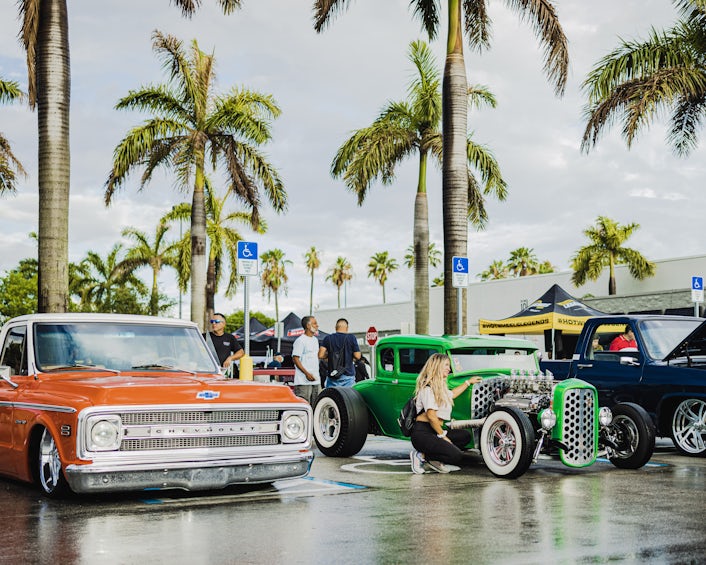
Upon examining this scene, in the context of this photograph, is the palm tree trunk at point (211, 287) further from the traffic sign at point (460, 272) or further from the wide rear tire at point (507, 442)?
the wide rear tire at point (507, 442)

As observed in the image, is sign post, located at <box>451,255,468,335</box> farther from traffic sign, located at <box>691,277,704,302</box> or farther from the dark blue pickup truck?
traffic sign, located at <box>691,277,704,302</box>

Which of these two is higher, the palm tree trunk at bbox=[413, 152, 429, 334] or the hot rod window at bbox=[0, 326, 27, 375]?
the palm tree trunk at bbox=[413, 152, 429, 334]

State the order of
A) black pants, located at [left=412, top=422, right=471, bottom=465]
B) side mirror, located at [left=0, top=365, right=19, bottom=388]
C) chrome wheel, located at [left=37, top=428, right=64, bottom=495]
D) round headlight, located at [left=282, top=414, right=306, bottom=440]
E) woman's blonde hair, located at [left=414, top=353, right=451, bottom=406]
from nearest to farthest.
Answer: chrome wheel, located at [left=37, top=428, right=64, bottom=495] < round headlight, located at [left=282, top=414, right=306, bottom=440] < side mirror, located at [left=0, top=365, right=19, bottom=388] < black pants, located at [left=412, top=422, right=471, bottom=465] < woman's blonde hair, located at [left=414, top=353, right=451, bottom=406]

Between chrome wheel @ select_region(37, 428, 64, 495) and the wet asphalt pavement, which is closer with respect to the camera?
the wet asphalt pavement

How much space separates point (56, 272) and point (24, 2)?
5.16 meters

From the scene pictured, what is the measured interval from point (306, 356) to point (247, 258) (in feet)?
6.02

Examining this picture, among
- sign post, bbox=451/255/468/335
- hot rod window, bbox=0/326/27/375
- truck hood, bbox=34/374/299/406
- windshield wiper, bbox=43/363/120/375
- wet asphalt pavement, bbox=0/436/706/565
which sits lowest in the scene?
wet asphalt pavement, bbox=0/436/706/565

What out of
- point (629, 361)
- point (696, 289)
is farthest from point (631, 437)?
point (696, 289)

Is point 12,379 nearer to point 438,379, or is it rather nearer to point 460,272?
point 438,379

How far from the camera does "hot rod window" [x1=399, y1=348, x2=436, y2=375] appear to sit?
11.2m

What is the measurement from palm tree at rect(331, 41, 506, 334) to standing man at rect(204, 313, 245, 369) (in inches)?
563

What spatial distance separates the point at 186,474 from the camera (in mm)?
7793

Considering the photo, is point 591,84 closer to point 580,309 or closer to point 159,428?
point 580,309

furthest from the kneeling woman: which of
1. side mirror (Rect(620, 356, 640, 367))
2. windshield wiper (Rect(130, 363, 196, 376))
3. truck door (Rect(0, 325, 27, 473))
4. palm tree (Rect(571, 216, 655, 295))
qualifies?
palm tree (Rect(571, 216, 655, 295))
